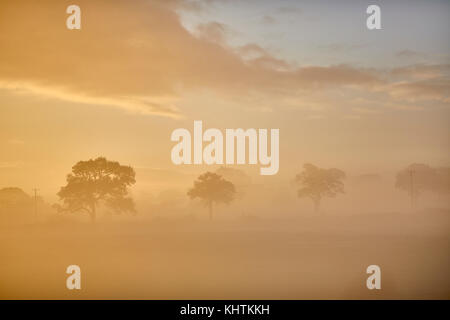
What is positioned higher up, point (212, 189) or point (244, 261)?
point (212, 189)

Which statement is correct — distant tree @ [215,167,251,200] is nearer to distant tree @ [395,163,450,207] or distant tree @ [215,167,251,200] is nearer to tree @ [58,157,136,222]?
tree @ [58,157,136,222]

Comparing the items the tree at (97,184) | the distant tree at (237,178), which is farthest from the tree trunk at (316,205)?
the tree at (97,184)

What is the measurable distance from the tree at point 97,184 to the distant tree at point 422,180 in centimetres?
428

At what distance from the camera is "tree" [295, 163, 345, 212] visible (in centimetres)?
799

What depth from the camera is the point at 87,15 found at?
796 centimetres

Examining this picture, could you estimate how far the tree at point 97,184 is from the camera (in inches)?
320

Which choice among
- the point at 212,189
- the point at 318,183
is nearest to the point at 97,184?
the point at 212,189

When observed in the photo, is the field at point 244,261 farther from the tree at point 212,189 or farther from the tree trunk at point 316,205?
the tree at point 212,189

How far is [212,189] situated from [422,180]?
3.29 meters

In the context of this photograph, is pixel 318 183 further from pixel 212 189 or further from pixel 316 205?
pixel 212 189

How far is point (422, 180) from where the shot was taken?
314 inches
